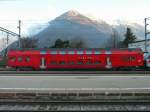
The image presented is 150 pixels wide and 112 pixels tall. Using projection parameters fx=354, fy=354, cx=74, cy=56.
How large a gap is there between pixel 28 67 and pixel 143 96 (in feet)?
81.8

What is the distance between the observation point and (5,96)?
56.5 ft

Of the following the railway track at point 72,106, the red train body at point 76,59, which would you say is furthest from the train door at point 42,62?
the railway track at point 72,106

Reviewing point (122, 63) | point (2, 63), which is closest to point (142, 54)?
point (122, 63)

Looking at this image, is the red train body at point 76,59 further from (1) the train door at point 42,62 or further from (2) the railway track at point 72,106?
(2) the railway track at point 72,106

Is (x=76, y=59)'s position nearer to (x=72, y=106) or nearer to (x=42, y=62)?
(x=42, y=62)

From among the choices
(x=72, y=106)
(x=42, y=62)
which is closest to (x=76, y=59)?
(x=42, y=62)

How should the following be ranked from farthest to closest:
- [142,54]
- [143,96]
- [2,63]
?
[2,63] → [142,54] → [143,96]

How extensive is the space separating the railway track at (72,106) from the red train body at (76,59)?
24.8m

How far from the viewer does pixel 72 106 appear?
14.5m

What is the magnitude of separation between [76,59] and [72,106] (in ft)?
84.0

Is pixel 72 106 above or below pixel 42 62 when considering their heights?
below

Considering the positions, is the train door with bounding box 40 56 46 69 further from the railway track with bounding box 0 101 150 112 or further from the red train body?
the railway track with bounding box 0 101 150 112

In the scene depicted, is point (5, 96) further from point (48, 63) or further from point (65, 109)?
point (48, 63)

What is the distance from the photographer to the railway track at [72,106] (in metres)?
13.9
